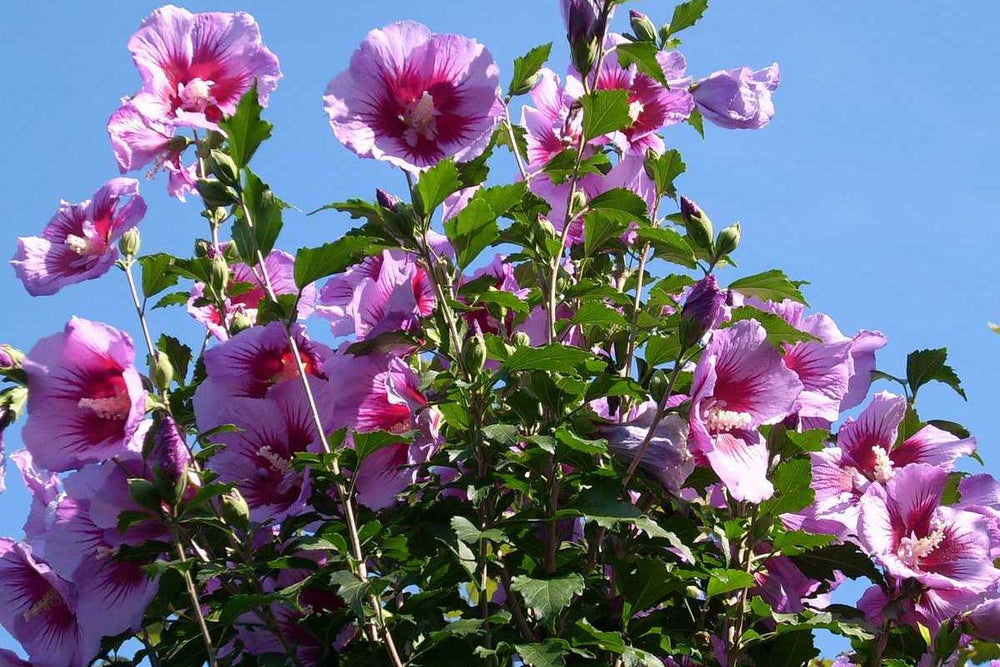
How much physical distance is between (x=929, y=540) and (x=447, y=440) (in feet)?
3.04

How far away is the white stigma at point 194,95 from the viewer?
89.4 inches

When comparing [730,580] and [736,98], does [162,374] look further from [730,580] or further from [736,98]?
[736,98]

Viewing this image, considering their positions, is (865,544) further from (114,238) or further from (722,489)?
(114,238)

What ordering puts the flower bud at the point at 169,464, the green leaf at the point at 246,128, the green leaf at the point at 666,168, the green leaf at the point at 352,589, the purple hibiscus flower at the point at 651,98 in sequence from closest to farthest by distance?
the green leaf at the point at 352,589 → the flower bud at the point at 169,464 → the green leaf at the point at 246,128 → the green leaf at the point at 666,168 → the purple hibiscus flower at the point at 651,98

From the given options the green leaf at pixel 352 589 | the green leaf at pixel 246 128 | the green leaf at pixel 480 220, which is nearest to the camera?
the green leaf at pixel 352 589

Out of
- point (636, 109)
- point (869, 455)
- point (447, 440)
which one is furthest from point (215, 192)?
point (869, 455)

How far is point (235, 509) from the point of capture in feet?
6.27

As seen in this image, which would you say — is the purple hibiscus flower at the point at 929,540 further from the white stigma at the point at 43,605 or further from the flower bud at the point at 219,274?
the white stigma at the point at 43,605

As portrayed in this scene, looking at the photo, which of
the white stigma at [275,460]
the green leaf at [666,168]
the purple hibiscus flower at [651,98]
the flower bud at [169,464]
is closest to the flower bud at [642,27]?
the purple hibiscus flower at [651,98]

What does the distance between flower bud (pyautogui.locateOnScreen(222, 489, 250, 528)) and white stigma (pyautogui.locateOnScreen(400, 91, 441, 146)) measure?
732mm

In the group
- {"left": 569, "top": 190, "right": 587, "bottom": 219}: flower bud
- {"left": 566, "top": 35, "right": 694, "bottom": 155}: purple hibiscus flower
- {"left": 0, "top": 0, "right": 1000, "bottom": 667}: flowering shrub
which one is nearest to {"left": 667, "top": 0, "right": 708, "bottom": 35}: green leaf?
{"left": 566, "top": 35, "right": 694, "bottom": 155}: purple hibiscus flower

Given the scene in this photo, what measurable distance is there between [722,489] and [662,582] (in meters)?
0.34

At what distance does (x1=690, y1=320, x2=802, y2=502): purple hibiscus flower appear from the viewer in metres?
1.92

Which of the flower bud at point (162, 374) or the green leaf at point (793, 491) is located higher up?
the flower bud at point (162, 374)
